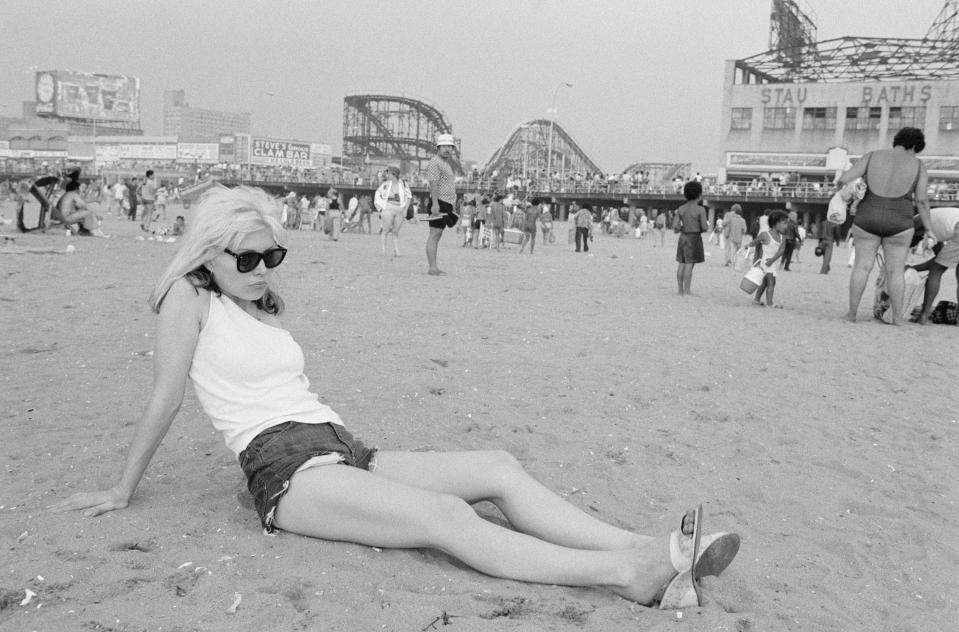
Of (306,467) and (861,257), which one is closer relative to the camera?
(306,467)

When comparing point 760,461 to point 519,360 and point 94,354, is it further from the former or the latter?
point 94,354

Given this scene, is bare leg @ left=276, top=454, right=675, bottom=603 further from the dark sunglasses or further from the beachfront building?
the beachfront building

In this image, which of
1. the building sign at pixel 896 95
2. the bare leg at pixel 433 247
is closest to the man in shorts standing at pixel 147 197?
the bare leg at pixel 433 247

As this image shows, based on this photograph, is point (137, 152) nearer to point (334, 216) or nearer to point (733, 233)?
point (334, 216)

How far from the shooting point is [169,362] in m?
2.50

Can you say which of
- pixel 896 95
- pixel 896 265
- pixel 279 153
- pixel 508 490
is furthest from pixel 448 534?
pixel 279 153

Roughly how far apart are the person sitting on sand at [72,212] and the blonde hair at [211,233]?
14256 mm

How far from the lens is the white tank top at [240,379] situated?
2553 millimetres

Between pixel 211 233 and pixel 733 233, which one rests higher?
pixel 733 233

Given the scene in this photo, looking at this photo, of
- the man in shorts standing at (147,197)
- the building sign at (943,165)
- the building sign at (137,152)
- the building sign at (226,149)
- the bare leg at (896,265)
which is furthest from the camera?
the building sign at (137,152)

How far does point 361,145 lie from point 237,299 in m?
102

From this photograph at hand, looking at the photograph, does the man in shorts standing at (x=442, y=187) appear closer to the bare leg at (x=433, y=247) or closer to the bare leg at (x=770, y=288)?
the bare leg at (x=433, y=247)

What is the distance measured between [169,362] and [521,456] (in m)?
1.66

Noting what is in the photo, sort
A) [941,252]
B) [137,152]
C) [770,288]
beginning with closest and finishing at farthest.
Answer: [941,252] < [770,288] < [137,152]
